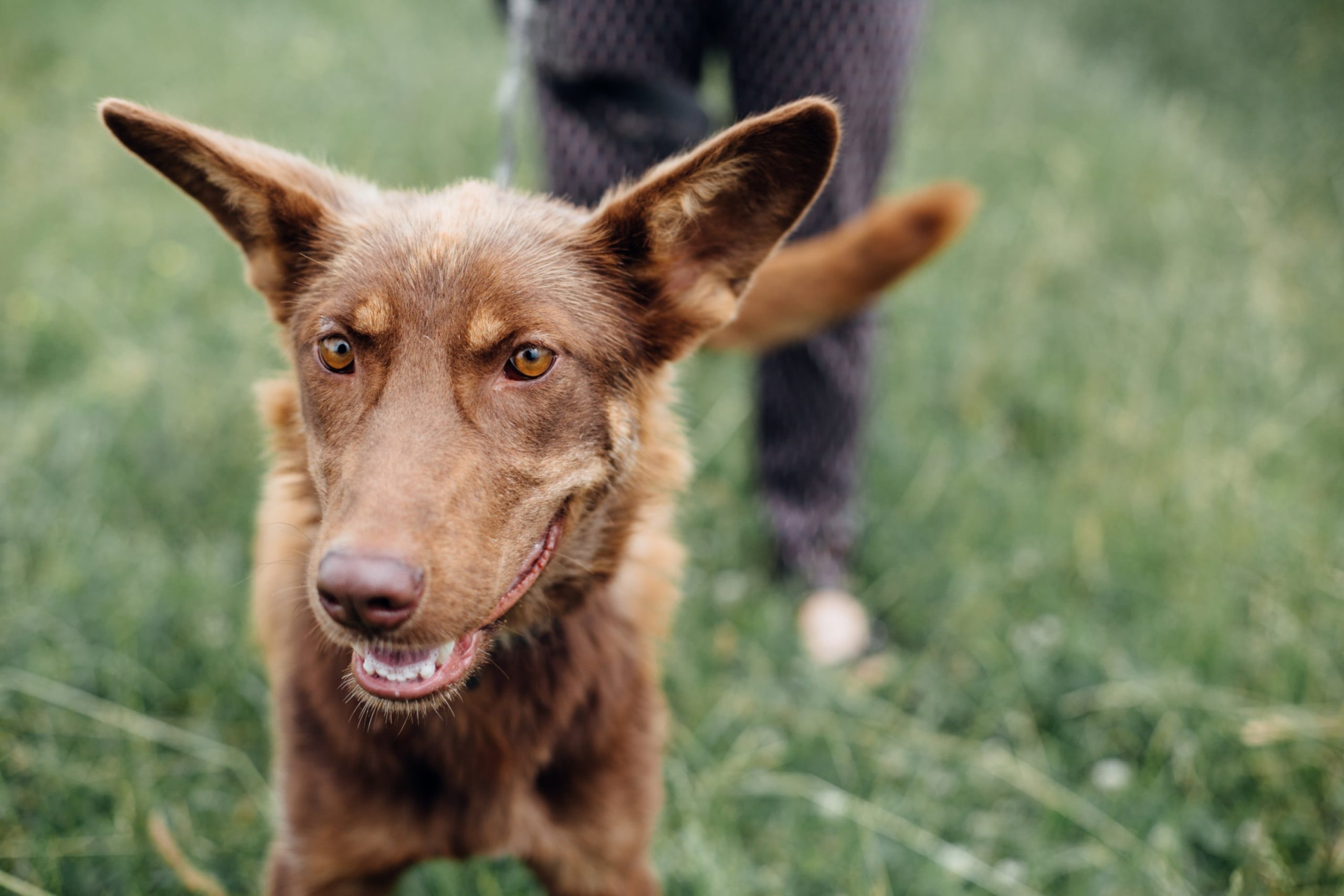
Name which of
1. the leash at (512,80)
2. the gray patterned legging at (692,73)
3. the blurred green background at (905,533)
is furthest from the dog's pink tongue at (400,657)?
the gray patterned legging at (692,73)

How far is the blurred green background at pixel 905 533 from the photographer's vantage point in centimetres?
254

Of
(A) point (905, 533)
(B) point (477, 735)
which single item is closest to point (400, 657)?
(B) point (477, 735)

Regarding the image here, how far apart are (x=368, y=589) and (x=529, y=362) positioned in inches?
21.1

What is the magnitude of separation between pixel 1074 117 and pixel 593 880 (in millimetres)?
6495

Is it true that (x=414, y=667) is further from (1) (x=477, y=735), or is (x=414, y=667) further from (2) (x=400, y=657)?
(1) (x=477, y=735)

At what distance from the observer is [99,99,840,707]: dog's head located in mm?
1479

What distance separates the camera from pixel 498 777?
6.56 feet

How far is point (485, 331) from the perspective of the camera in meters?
1.66

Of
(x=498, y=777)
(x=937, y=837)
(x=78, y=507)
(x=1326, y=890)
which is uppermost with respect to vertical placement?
(x=1326, y=890)

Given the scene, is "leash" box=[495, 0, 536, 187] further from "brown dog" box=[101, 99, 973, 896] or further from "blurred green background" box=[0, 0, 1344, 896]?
"blurred green background" box=[0, 0, 1344, 896]

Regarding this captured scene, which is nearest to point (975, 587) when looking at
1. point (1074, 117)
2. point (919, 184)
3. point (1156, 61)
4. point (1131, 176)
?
point (919, 184)

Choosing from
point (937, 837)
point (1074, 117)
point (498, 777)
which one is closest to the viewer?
point (498, 777)

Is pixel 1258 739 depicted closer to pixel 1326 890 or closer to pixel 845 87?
pixel 1326 890

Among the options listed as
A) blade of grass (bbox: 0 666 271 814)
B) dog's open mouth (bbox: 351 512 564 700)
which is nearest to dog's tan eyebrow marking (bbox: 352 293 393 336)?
dog's open mouth (bbox: 351 512 564 700)
